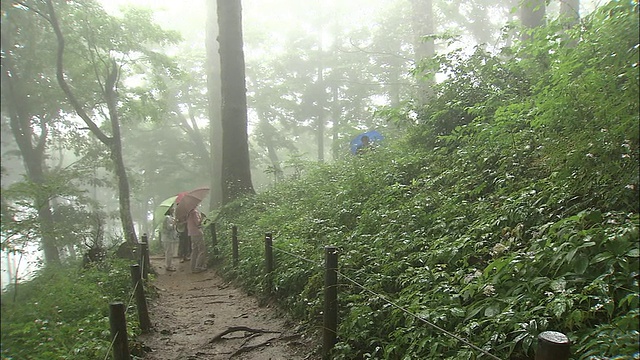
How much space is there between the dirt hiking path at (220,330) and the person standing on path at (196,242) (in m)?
2.14

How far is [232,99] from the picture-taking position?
12102 millimetres

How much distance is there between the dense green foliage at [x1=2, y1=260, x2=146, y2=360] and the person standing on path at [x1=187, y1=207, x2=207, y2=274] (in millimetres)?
3083

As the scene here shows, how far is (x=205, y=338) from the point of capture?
4.73 m

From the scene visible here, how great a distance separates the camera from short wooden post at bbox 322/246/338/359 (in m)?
3.57

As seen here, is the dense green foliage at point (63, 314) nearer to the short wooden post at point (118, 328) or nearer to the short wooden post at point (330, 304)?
the short wooden post at point (118, 328)

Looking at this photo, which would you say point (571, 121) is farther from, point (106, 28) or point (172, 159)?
point (172, 159)

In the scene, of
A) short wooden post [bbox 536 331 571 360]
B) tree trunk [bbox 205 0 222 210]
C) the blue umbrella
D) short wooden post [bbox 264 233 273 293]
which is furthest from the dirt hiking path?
tree trunk [bbox 205 0 222 210]

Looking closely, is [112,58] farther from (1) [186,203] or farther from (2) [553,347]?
(2) [553,347]

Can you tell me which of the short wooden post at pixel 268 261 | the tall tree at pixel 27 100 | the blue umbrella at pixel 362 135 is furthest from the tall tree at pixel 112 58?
the blue umbrella at pixel 362 135

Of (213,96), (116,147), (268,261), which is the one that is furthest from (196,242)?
(213,96)

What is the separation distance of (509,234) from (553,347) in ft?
7.00

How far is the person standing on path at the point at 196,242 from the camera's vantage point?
30.4ft

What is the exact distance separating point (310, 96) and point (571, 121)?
67.7ft

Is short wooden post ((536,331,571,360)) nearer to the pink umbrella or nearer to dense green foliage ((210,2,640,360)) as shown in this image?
dense green foliage ((210,2,640,360))
